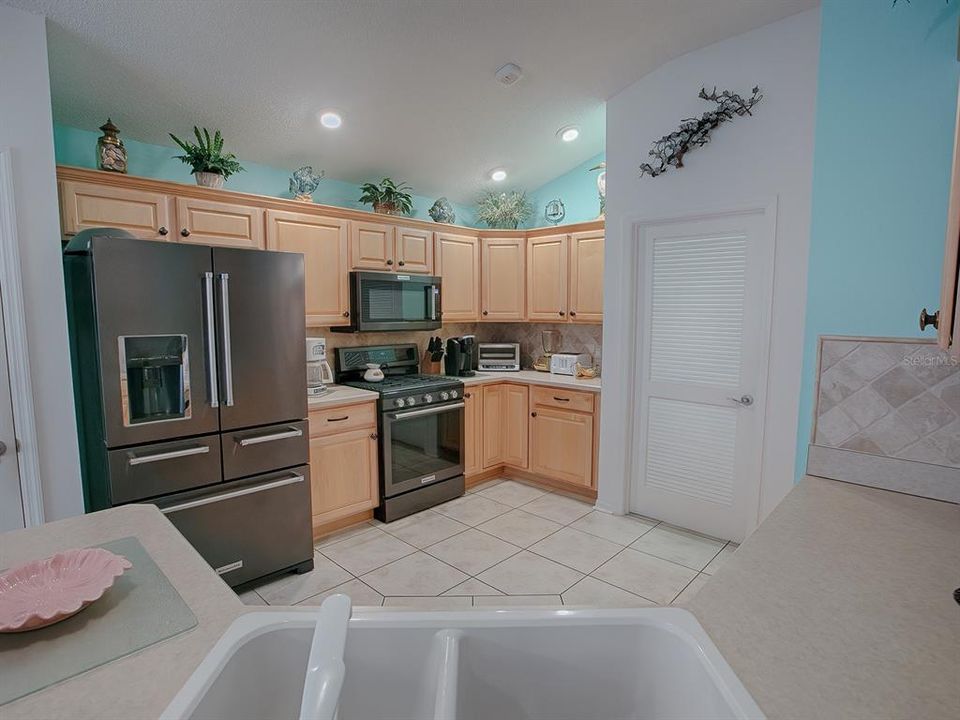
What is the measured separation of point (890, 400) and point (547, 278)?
112 inches

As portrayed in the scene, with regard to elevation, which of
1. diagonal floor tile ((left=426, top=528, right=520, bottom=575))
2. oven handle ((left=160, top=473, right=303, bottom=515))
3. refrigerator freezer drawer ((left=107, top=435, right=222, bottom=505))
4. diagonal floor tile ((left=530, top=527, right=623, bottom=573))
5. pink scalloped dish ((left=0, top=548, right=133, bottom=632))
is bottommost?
diagonal floor tile ((left=426, top=528, right=520, bottom=575))

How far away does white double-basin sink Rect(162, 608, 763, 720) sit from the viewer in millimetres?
859

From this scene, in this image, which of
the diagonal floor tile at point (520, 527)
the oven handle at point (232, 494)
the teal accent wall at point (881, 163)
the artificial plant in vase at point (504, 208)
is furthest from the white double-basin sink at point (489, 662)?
the artificial plant in vase at point (504, 208)

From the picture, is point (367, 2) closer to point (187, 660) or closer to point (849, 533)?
point (187, 660)

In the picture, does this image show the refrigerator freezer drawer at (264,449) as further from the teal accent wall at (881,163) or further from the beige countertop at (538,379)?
the teal accent wall at (881,163)

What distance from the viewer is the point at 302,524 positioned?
2.74 metres

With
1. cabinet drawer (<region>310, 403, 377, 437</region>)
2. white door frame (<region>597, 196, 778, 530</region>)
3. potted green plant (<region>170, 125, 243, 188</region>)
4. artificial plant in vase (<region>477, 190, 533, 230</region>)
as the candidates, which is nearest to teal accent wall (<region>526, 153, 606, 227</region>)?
artificial plant in vase (<region>477, 190, 533, 230</region>)

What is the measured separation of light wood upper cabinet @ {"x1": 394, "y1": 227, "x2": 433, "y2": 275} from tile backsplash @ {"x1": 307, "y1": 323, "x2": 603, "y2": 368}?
586 millimetres

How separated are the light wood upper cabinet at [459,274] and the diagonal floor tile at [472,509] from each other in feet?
4.81

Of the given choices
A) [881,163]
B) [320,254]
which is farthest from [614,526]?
[320,254]

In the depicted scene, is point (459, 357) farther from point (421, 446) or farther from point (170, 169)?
point (170, 169)

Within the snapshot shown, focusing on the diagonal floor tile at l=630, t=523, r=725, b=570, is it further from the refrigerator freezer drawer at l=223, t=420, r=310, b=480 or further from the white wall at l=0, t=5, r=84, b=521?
the white wall at l=0, t=5, r=84, b=521

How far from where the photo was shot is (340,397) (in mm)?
3154

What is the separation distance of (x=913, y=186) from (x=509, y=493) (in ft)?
10.1
